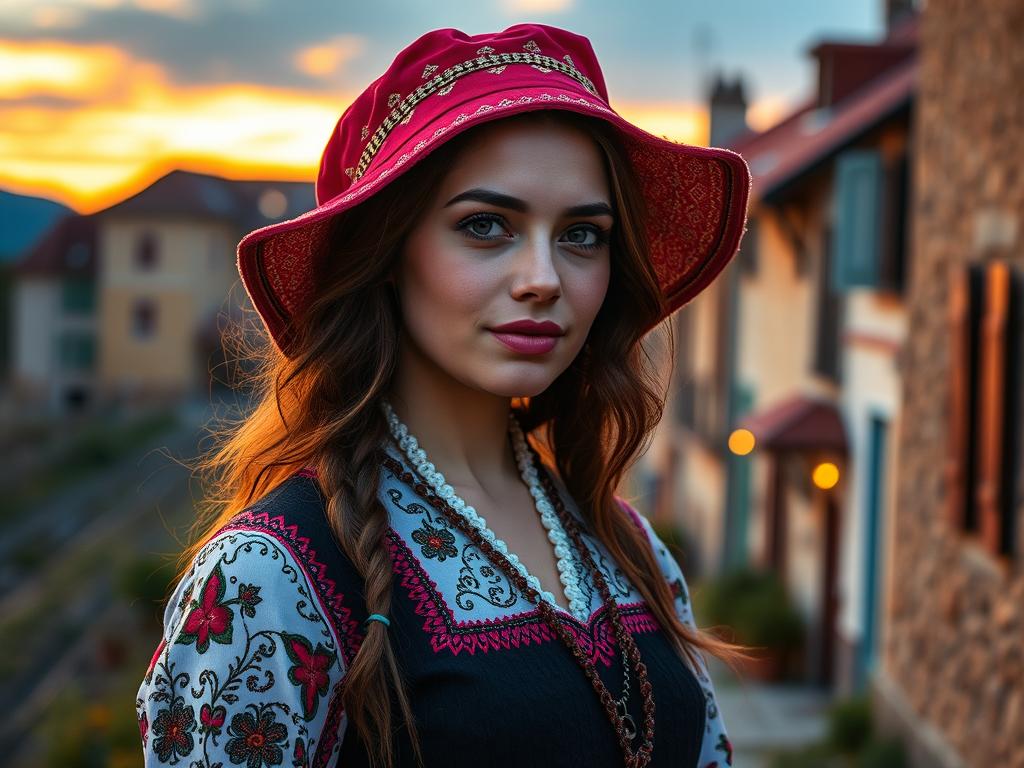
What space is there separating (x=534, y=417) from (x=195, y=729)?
94cm

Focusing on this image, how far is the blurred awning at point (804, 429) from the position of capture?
949cm

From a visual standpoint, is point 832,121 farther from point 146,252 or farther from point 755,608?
point 146,252

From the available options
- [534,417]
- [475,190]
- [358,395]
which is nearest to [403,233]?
[475,190]

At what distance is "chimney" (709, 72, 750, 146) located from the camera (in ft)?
58.5

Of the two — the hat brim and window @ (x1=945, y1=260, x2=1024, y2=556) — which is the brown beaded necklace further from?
window @ (x1=945, y1=260, x2=1024, y2=556)

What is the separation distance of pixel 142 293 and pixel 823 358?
981 inches

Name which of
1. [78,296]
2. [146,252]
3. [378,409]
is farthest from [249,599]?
[78,296]

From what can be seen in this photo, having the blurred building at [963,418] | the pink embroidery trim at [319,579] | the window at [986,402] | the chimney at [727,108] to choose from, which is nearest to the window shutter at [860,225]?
the blurred building at [963,418]

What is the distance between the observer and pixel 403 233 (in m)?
1.79

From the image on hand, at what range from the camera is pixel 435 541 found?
1729mm

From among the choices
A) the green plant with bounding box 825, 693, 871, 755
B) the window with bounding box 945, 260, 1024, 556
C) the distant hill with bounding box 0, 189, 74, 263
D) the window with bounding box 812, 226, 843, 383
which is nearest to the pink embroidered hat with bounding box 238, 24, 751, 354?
the distant hill with bounding box 0, 189, 74, 263

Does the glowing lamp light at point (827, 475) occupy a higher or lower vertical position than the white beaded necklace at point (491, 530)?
lower

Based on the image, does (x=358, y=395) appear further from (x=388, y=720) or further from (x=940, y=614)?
(x=940, y=614)

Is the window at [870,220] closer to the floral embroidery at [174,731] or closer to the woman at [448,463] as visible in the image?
the woman at [448,463]
